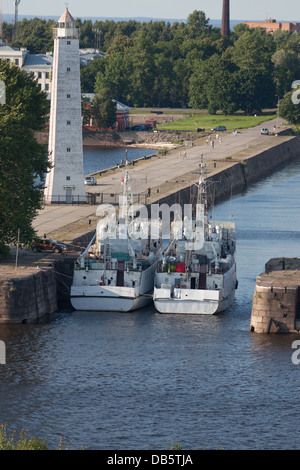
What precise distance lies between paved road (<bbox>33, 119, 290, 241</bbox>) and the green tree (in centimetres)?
791

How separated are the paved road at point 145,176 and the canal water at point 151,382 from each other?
63.6ft

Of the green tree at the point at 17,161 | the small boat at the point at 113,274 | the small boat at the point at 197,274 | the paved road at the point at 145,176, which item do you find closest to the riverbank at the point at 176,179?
the paved road at the point at 145,176

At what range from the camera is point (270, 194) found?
147 metres

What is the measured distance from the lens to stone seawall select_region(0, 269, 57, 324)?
71.3 m

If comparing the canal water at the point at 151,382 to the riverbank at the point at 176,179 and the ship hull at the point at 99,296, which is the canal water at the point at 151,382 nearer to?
the ship hull at the point at 99,296

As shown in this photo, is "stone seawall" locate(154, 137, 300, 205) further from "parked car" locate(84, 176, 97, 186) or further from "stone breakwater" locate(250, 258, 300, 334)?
"stone breakwater" locate(250, 258, 300, 334)

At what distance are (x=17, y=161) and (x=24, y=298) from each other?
13604 mm

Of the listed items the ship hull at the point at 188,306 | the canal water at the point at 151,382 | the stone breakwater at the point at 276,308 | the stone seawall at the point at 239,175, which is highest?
the stone breakwater at the point at 276,308

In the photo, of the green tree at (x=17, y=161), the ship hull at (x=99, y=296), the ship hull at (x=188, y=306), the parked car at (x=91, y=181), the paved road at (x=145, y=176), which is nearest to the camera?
the ship hull at (x=188, y=306)

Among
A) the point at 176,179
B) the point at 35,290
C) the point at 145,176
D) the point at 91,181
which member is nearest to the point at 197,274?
the point at 35,290

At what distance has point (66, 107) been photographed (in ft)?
346

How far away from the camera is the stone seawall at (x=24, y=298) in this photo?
234ft

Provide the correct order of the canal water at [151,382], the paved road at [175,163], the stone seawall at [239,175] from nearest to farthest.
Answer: the canal water at [151,382]
the stone seawall at [239,175]
the paved road at [175,163]

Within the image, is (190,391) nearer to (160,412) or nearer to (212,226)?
(160,412)
